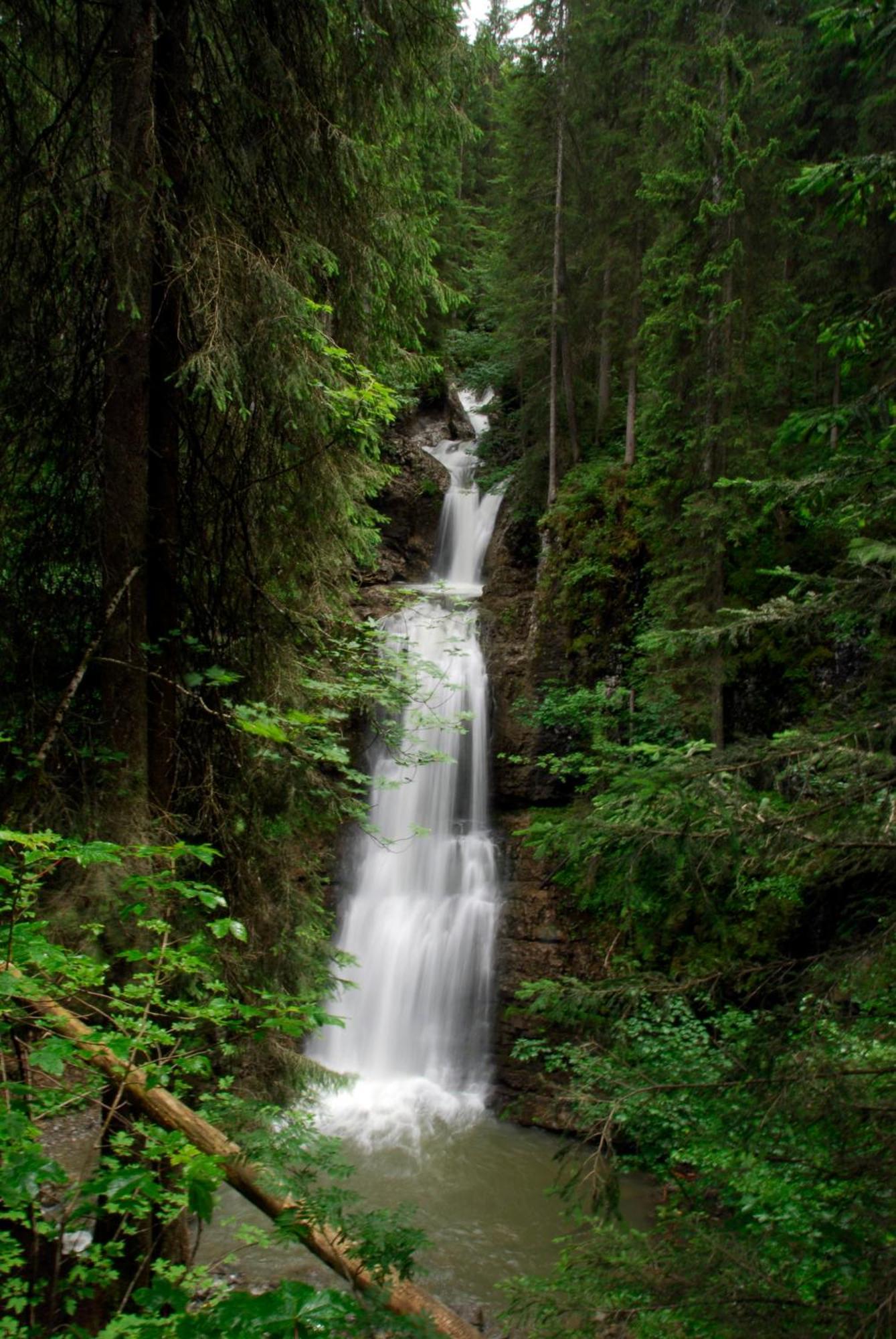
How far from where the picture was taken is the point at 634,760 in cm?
970

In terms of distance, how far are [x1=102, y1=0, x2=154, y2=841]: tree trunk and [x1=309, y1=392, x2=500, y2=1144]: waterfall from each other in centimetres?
394

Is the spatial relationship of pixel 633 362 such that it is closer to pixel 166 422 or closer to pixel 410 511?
pixel 410 511

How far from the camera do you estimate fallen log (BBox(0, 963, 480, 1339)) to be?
2516 mm

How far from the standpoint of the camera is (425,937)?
1055cm

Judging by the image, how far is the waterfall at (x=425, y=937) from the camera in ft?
29.8

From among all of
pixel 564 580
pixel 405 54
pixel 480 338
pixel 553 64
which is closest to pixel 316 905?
pixel 405 54

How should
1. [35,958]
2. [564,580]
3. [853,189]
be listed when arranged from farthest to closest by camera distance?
[564,580] < [853,189] < [35,958]

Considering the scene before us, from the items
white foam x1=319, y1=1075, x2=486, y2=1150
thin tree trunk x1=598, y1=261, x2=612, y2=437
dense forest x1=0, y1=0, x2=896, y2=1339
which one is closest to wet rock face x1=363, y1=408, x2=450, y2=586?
thin tree trunk x1=598, y1=261, x2=612, y2=437

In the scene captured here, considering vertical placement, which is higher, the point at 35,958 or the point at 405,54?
the point at 405,54

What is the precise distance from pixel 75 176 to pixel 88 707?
279 centimetres

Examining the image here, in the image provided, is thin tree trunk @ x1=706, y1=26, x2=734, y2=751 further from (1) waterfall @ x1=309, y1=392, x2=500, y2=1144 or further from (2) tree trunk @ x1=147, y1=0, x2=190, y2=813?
(2) tree trunk @ x1=147, y1=0, x2=190, y2=813

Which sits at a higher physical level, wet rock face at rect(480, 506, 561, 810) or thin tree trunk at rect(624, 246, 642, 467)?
thin tree trunk at rect(624, 246, 642, 467)

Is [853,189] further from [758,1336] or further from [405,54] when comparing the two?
[758,1336]

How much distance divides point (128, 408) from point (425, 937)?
8.61m
